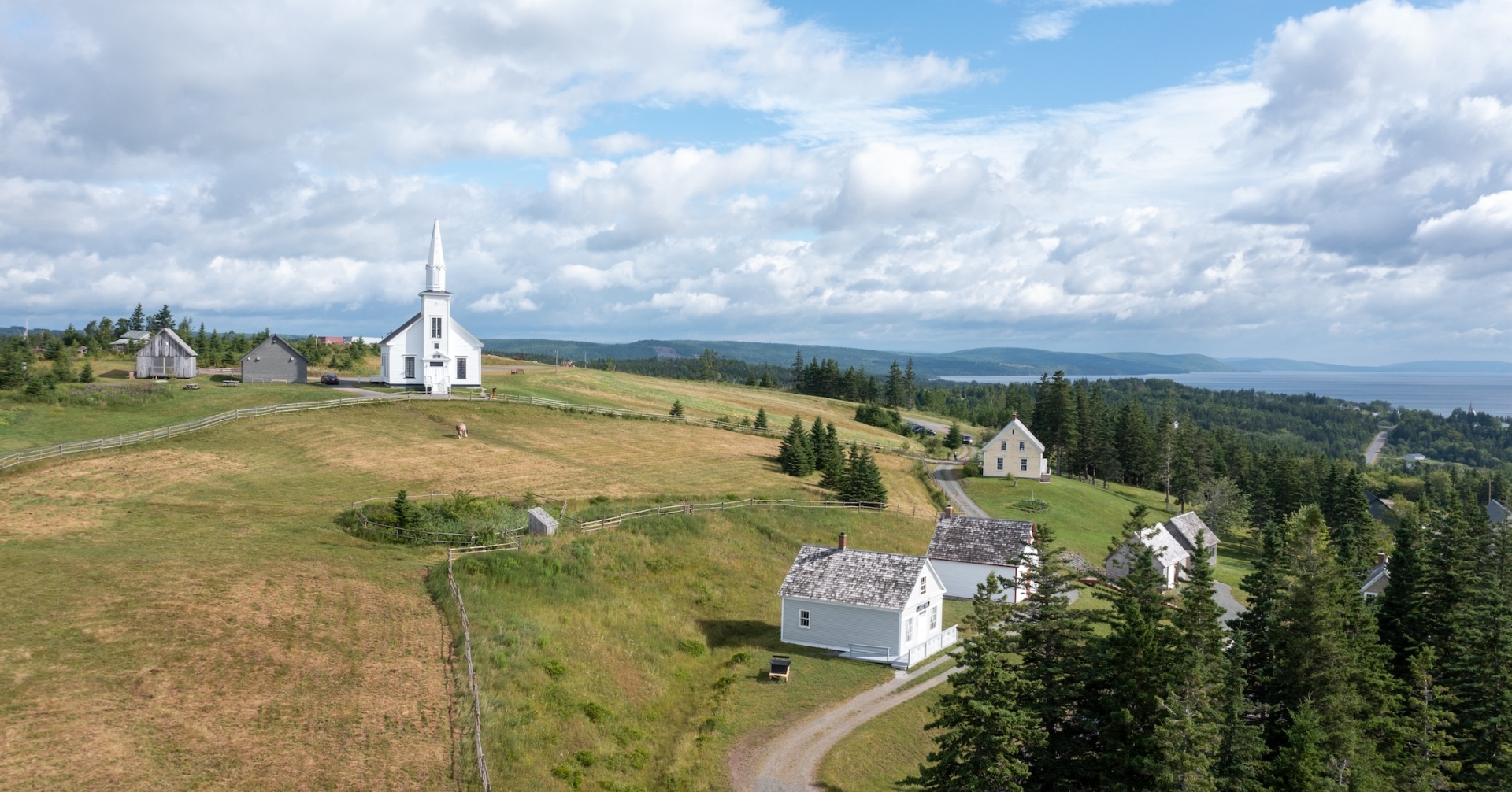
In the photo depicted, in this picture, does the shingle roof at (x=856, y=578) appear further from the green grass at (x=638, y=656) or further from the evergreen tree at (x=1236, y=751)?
the evergreen tree at (x=1236, y=751)

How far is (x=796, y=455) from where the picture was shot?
72.4 meters

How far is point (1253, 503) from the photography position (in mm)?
92938

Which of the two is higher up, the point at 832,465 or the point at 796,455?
the point at 796,455

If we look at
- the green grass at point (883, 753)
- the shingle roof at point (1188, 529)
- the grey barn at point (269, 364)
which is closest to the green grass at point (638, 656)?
the green grass at point (883, 753)

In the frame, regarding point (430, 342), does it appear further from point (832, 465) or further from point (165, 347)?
Result: point (832, 465)


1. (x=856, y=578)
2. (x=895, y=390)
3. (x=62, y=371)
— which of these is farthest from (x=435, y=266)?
(x=895, y=390)

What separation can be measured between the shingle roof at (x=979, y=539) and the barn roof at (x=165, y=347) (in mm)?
65120

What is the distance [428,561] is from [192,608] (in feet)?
36.2

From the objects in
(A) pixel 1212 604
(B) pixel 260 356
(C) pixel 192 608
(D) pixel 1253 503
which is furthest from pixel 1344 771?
(B) pixel 260 356

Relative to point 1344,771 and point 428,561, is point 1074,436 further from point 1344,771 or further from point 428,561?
point 428,561

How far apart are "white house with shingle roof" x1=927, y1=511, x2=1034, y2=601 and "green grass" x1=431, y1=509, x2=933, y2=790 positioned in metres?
9.33

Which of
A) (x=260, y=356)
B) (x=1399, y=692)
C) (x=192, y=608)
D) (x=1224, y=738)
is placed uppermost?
(x=260, y=356)

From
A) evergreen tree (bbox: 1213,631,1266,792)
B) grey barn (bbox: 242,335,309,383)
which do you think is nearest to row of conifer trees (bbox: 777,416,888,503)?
evergreen tree (bbox: 1213,631,1266,792)

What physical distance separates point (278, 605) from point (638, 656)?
13.3m
